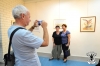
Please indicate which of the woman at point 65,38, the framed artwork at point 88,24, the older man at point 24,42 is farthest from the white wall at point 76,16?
the older man at point 24,42

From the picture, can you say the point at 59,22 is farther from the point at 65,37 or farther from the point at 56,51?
the point at 56,51

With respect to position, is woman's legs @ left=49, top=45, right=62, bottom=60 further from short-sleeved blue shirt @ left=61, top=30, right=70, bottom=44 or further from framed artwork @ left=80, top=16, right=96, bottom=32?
framed artwork @ left=80, top=16, right=96, bottom=32

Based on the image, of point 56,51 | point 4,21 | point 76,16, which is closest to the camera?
point 4,21

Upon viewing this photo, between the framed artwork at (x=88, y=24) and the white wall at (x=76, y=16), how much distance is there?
132mm

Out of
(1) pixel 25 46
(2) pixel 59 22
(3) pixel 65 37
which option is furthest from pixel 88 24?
(1) pixel 25 46

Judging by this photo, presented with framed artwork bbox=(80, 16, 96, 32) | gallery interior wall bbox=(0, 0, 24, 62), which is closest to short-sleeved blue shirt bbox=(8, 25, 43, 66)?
gallery interior wall bbox=(0, 0, 24, 62)

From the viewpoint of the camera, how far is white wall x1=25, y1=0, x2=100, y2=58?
471 cm

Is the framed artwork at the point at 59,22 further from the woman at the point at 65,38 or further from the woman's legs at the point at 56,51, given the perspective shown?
the woman's legs at the point at 56,51

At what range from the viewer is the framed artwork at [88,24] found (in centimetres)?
471

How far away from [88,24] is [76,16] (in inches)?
25.1

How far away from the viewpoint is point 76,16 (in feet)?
16.3

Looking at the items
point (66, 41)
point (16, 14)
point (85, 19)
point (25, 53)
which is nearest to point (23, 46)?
point (25, 53)

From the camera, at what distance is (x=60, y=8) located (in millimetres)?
5230

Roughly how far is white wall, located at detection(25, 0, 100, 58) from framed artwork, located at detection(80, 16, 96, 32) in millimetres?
132
